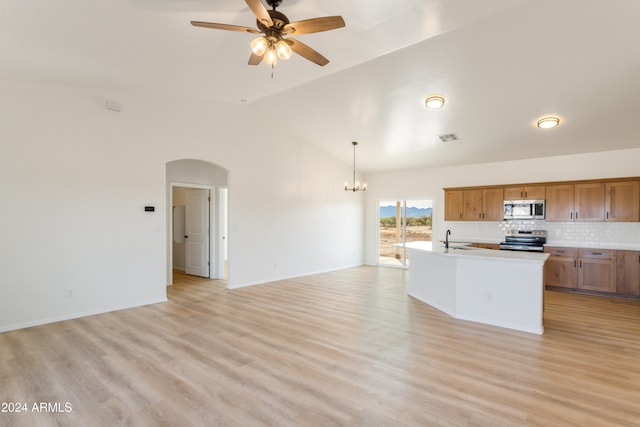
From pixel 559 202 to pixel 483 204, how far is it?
1.34m

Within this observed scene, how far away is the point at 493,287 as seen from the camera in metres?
4.18

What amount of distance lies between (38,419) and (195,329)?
178 centimetres

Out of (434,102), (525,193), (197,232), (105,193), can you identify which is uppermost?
(434,102)

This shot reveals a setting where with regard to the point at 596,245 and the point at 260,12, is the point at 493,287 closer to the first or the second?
the point at 596,245

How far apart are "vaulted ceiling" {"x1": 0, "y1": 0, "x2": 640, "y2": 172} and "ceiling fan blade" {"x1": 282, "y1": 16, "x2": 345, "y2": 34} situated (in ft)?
1.52

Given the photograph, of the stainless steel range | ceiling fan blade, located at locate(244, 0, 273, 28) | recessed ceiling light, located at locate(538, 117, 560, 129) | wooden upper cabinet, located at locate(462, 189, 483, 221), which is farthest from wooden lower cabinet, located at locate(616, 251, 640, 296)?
ceiling fan blade, located at locate(244, 0, 273, 28)

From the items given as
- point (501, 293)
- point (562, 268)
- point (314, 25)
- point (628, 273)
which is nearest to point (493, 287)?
point (501, 293)

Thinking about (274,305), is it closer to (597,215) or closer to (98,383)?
(98,383)

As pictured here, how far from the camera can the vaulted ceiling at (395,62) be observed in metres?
2.86

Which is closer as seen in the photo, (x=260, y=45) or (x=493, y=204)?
(x=260, y=45)

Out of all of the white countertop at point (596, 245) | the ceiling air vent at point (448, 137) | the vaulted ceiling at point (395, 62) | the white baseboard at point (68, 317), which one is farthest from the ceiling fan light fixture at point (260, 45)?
the white countertop at point (596, 245)

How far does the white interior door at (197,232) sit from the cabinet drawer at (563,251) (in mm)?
7051

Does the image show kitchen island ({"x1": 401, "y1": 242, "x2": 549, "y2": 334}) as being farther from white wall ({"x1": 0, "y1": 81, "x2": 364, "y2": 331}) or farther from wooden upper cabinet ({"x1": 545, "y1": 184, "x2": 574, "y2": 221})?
white wall ({"x1": 0, "y1": 81, "x2": 364, "y2": 331})

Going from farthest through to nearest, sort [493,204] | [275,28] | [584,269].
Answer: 1. [493,204]
2. [584,269]
3. [275,28]
